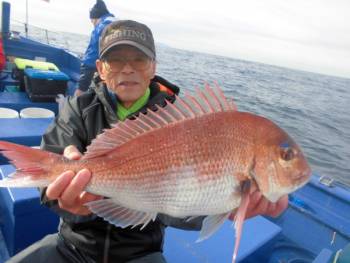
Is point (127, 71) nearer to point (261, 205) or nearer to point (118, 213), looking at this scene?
point (118, 213)

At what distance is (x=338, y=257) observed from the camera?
342 cm

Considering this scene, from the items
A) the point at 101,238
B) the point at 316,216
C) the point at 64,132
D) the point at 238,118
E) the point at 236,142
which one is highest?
the point at 238,118

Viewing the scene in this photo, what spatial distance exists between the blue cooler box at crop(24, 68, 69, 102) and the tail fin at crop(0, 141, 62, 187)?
5.03 metres

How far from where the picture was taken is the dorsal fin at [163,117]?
1902mm

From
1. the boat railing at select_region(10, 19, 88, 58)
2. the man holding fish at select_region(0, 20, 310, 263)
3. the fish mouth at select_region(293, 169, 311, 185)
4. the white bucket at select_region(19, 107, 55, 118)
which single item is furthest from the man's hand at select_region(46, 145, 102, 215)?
the boat railing at select_region(10, 19, 88, 58)

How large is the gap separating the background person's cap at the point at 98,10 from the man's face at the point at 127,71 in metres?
4.85

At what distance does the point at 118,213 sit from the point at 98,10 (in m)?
6.18

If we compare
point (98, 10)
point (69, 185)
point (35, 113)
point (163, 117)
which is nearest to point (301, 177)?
point (163, 117)

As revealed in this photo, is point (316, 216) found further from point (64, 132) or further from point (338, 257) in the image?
point (64, 132)

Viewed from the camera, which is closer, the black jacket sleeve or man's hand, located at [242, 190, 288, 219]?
man's hand, located at [242, 190, 288, 219]

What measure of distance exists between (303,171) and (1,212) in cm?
316

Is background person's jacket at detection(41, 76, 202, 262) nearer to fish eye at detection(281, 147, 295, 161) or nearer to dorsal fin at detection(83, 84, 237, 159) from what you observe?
dorsal fin at detection(83, 84, 237, 159)

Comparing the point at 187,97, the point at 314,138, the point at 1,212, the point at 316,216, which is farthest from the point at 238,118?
the point at 314,138

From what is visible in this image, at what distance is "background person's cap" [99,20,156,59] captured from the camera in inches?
103
